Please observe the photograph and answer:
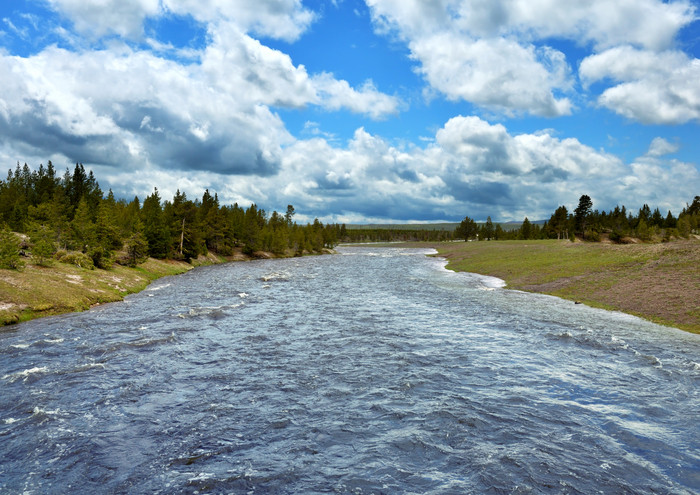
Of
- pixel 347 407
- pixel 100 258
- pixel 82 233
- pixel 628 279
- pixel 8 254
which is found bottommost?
pixel 347 407

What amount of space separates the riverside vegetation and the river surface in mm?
6937

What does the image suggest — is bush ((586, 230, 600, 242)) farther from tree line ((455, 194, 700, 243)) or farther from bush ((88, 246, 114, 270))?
bush ((88, 246, 114, 270))

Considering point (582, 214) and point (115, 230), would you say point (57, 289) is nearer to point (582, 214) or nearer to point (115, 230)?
point (115, 230)

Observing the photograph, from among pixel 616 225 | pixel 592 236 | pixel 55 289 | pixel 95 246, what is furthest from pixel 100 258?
pixel 616 225

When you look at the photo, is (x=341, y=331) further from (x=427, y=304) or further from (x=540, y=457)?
(x=540, y=457)

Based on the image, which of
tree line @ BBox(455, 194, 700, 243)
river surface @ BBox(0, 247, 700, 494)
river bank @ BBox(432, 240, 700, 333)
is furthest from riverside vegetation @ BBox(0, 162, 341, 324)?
tree line @ BBox(455, 194, 700, 243)

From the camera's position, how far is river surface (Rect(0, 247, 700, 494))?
1076 centimetres

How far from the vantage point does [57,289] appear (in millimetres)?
35094

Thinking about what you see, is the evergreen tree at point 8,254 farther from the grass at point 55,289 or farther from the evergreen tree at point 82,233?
the evergreen tree at point 82,233

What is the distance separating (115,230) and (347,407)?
179ft

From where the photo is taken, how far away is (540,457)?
38.3ft

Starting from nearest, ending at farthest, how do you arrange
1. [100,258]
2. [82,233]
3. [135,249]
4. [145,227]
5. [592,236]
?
1. [100,258]
2. [82,233]
3. [135,249]
4. [145,227]
5. [592,236]

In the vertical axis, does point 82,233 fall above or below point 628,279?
above

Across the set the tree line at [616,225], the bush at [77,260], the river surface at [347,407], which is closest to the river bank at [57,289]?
the bush at [77,260]
